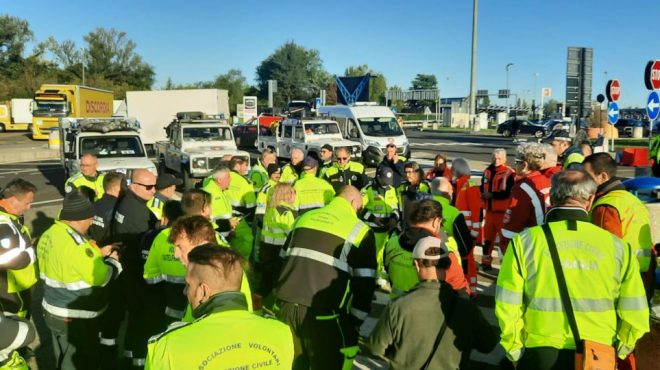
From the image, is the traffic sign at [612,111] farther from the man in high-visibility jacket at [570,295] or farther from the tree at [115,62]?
the tree at [115,62]

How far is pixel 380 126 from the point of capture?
22.0m

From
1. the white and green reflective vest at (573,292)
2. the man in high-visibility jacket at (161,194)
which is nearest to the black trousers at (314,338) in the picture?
the white and green reflective vest at (573,292)

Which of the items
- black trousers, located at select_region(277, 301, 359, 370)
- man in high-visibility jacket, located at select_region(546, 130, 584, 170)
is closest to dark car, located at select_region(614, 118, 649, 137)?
man in high-visibility jacket, located at select_region(546, 130, 584, 170)

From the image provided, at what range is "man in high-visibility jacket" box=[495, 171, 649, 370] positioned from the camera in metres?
3.11

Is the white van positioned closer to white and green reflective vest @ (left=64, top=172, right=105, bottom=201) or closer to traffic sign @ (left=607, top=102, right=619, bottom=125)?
traffic sign @ (left=607, top=102, right=619, bottom=125)

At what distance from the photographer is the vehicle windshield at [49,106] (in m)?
39.9

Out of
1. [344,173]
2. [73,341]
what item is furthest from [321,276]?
[344,173]

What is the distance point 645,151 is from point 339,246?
12959 mm

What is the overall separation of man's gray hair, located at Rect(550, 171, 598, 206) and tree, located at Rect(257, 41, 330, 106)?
299ft

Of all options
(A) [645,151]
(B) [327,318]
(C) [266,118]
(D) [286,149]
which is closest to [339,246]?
(B) [327,318]

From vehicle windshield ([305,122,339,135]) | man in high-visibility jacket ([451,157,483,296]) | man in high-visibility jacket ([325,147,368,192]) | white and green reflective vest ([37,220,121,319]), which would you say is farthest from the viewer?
vehicle windshield ([305,122,339,135])

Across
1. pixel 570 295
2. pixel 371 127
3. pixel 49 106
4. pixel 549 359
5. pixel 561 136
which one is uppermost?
pixel 49 106

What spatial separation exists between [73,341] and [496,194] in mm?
5369

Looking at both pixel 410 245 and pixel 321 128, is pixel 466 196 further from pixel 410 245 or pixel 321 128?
pixel 321 128
